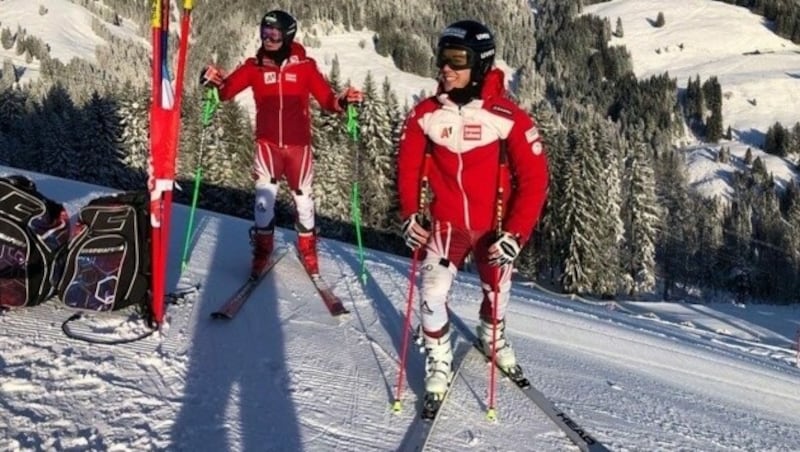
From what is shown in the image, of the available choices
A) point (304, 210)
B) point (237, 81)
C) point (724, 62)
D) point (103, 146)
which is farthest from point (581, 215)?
point (724, 62)

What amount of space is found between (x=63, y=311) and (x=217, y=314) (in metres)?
1.15

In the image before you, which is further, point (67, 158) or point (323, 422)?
point (67, 158)

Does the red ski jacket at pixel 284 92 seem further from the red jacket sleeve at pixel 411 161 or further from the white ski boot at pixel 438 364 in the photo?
the white ski boot at pixel 438 364

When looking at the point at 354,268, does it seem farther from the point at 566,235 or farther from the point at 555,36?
the point at 555,36

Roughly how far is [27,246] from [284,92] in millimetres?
2766

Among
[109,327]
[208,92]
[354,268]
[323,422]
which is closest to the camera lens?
[323,422]

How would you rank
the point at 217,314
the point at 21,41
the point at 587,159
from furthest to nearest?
the point at 21,41 < the point at 587,159 < the point at 217,314

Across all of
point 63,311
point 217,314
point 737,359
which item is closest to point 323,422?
point 217,314

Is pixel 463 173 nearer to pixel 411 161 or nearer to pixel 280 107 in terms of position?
pixel 411 161

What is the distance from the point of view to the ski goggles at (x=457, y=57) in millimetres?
4258

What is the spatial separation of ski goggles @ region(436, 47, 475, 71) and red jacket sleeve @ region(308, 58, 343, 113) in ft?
9.01

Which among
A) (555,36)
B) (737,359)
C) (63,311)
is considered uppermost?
(555,36)

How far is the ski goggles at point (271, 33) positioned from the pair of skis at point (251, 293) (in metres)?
2.33

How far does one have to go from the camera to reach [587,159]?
37688 mm
